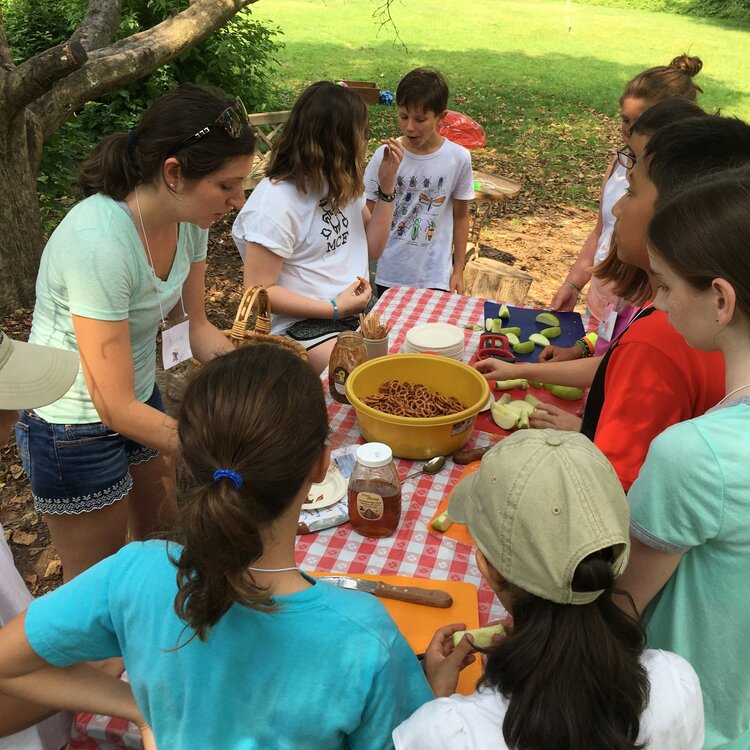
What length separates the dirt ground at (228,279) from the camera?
3424mm

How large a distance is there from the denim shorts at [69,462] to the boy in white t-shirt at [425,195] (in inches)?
87.9

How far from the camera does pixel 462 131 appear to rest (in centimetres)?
707

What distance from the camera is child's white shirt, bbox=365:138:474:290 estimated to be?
13.5ft

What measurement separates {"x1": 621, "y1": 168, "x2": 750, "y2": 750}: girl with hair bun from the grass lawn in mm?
7479

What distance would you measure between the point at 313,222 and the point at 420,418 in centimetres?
146

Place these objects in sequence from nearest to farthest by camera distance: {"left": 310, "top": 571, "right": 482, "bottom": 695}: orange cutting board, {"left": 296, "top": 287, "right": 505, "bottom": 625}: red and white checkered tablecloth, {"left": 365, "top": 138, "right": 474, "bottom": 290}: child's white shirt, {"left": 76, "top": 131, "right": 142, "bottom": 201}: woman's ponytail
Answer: {"left": 310, "top": 571, "right": 482, "bottom": 695}: orange cutting board < {"left": 296, "top": 287, "right": 505, "bottom": 625}: red and white checkered tablecloth < {"left": 76, "top": 131, "right": 142, "bottom": 201}: woman's ponytail < {"left": 365, "top": 138, "right": 474, "bottom": 290}: child's white shirt

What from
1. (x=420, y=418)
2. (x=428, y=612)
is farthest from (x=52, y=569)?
(x=428, y=612)

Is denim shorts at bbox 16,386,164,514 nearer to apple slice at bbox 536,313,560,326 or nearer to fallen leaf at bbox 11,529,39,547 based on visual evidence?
fallen leaf at bbox 11,529,39,547

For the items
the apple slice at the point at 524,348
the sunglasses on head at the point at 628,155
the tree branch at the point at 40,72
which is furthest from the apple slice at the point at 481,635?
the tree branch at the point at 40,72

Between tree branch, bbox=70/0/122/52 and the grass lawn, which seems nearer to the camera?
tree branch, bbox=70/0/122/52

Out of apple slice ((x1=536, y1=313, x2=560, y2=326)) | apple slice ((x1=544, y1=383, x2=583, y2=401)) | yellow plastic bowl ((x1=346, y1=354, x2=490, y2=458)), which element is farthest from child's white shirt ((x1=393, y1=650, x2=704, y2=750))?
apple slice ((x1=536, y1=313, x2=560, y2=326))

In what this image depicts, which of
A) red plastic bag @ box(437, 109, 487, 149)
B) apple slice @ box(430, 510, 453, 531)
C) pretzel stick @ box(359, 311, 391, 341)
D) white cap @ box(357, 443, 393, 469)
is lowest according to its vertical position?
red plastic bag @ box(437, 109, 487, 149)

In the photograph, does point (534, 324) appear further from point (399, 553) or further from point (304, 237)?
point (399, 553)

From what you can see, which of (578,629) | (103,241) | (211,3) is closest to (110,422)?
(103,241)
